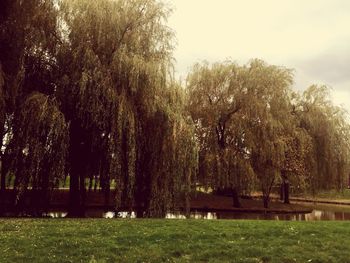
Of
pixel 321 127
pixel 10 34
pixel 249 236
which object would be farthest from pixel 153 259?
pixel 321 127

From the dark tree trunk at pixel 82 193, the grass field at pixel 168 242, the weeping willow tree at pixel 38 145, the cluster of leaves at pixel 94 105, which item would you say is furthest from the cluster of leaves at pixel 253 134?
the grass field at pixel 168 242

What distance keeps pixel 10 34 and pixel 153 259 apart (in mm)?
11925

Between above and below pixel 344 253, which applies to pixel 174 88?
above

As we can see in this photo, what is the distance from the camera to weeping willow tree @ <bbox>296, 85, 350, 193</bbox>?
120ft

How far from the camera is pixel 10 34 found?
1806cm

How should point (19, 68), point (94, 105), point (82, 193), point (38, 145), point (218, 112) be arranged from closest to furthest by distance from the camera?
point (38, 145) < point (19, 68) < point (94, 105) < point (82, 193) < point (218, 112)

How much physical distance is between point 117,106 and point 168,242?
877 cm

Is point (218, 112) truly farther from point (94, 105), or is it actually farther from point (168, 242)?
point (168, 242)

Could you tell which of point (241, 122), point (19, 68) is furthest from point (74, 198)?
point (241, 122)

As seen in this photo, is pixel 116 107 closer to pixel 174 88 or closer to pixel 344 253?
pixel 174 88

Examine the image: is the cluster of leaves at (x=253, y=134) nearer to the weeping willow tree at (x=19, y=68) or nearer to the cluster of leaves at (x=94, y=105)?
the cluster of leaves at (x=94, y=105)

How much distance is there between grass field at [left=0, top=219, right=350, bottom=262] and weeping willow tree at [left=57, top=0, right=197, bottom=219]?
5295 millimetres

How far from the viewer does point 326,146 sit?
36594mm

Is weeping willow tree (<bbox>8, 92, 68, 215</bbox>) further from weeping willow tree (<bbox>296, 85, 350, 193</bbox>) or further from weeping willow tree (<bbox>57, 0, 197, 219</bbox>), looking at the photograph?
weeping willow tree (<bbox>296, 85, 350, 193</bbox>)
